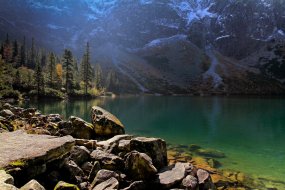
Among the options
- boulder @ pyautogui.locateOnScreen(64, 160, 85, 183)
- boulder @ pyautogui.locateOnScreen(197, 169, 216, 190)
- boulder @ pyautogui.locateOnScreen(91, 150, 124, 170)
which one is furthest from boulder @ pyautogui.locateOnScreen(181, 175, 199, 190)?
boulder @ pyautogui.locateOnScreen(64, 160, 85, 183)

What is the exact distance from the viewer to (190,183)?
595 inches

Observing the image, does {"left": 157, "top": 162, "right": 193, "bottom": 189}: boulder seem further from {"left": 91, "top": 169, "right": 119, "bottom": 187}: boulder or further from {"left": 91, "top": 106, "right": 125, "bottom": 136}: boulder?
{"left": 91, "top": 106, "right": 125, "bottom": 136}: boulder

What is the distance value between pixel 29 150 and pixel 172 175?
24.4ft

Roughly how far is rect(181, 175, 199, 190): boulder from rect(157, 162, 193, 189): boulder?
0.26 metres

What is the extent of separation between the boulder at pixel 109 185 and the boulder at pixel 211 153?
18.9m

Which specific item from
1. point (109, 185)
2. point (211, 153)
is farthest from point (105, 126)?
point (211, 153)

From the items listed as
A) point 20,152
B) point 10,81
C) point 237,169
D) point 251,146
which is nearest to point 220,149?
point 251,146

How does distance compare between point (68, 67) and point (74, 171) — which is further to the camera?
point (68, 67)

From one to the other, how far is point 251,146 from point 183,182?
2549 cm

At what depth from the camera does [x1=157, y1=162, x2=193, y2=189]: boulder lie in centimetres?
1494

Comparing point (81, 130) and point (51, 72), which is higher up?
point (51, 72)

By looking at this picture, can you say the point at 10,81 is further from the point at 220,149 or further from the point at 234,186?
the point at 234,186

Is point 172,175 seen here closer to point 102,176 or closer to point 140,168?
point 140,168

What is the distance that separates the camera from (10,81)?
328 ft
